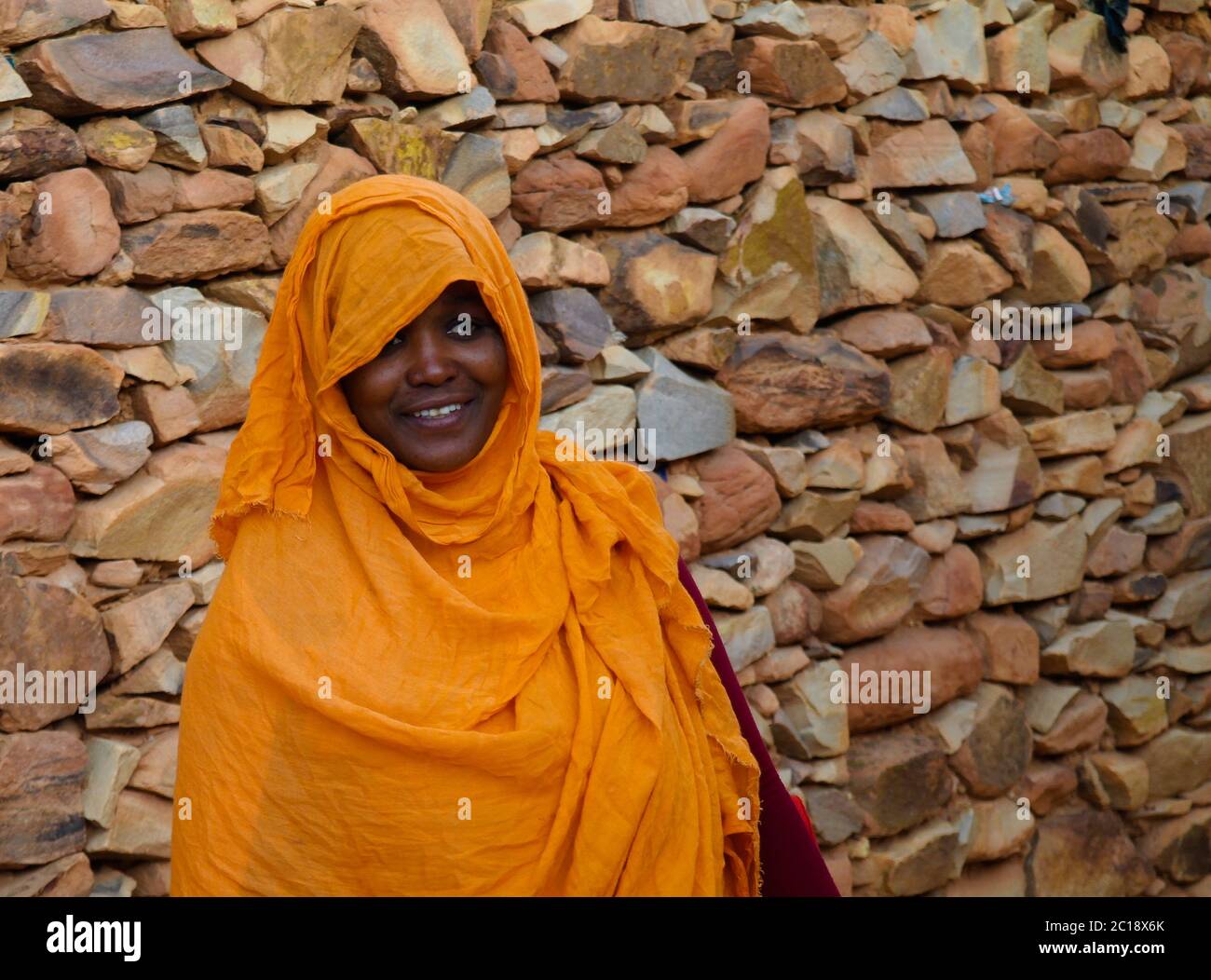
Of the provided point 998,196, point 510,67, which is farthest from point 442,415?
point 998,196

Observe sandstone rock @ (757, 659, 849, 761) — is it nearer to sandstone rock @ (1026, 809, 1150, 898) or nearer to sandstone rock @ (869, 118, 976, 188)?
sandstone rock @ (1026, 809, 1150, 898)

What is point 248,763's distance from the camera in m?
1.87

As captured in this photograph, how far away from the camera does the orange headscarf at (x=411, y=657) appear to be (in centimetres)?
186

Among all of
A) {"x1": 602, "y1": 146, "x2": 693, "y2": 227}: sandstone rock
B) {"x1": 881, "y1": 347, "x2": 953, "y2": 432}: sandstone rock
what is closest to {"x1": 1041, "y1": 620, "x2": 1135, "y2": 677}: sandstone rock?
{"x1": 881, "y1": 347, "x2": 953, "y2": 432}: sandstone rock

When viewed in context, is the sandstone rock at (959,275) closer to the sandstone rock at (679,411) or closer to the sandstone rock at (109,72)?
the sandstone rock at (679,411)

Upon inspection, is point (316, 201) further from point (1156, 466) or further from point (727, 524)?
point (1156, 466)

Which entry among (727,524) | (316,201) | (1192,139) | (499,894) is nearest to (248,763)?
(499,894)

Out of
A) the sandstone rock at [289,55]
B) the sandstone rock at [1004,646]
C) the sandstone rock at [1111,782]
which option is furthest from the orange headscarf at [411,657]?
the sandstone rock at [1111,782]

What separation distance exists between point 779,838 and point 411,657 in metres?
0.64

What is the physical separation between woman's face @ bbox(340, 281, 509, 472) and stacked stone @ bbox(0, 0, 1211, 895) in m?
0.84

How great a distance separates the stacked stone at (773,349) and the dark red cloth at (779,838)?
2.97 ft

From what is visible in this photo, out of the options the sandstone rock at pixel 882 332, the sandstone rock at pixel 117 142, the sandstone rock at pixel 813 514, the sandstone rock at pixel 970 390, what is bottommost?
the sandstone rock at pixel 813 514

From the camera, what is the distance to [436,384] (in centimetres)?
192

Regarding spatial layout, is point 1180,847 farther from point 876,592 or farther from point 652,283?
point 652,283
